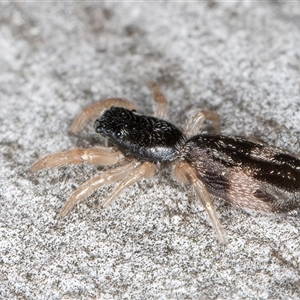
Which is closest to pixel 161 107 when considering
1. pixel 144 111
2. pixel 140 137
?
pixel 144 111

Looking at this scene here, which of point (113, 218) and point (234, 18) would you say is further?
point (234, 18)

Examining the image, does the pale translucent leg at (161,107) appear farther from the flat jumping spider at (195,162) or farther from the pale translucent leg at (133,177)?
the pale translucent leg at (133,177)

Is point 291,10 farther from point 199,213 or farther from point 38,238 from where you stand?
point 38,238

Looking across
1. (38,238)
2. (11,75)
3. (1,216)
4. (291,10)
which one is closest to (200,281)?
(38,238)

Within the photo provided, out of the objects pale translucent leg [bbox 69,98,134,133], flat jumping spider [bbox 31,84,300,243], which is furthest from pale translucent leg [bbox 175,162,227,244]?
pale translucent leg [bbox 69,98,134,133]

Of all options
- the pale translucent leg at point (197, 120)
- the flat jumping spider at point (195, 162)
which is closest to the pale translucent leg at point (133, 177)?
the flat jumping spider at point (195, 162)

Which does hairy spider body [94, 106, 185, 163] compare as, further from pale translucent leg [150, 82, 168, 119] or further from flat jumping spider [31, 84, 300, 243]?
pale translucent leg [150, 82, 168, 119]

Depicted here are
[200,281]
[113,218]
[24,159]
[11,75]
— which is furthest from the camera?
[11,75]
